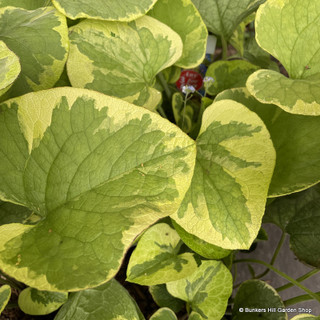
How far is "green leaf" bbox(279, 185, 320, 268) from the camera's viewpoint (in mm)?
637

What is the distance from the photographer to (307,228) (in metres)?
0.67

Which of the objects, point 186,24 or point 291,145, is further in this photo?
point 186,24

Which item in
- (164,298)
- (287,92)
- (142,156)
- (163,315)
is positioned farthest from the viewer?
(164,298)

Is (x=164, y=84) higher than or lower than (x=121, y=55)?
lower

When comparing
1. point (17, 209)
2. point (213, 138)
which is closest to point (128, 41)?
point (213, 138)

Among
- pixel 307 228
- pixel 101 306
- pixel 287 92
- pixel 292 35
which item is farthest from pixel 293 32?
pixel 101 306

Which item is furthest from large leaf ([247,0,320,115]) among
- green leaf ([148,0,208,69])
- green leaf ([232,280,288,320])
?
green leaf ([232,280,288,320])

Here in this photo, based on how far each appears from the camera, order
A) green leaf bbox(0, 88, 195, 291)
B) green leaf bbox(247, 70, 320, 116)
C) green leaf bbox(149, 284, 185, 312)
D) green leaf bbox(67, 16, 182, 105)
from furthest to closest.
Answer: green leaf bbox(149, 284, 185, 312) < green leaf bbox(67, 16, 182, 105) < green leaf bbox(247, 70, 320, 116) < green leaf bbox(0, 88, 195, 291)

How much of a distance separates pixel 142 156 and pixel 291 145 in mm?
294

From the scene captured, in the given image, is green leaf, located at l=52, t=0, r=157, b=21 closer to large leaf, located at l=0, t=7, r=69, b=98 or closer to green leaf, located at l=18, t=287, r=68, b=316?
large leaf, located at l=0, t=7, r=69, b=98

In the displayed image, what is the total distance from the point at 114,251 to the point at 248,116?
0.29 metres

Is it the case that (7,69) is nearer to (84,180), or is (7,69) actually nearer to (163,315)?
(84,180)

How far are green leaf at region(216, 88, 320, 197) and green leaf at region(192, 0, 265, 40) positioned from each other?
0.24 meters

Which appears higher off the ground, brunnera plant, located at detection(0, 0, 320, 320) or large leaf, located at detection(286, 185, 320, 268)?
brunnera plant, located at detection(0, 0, 320, 320)
